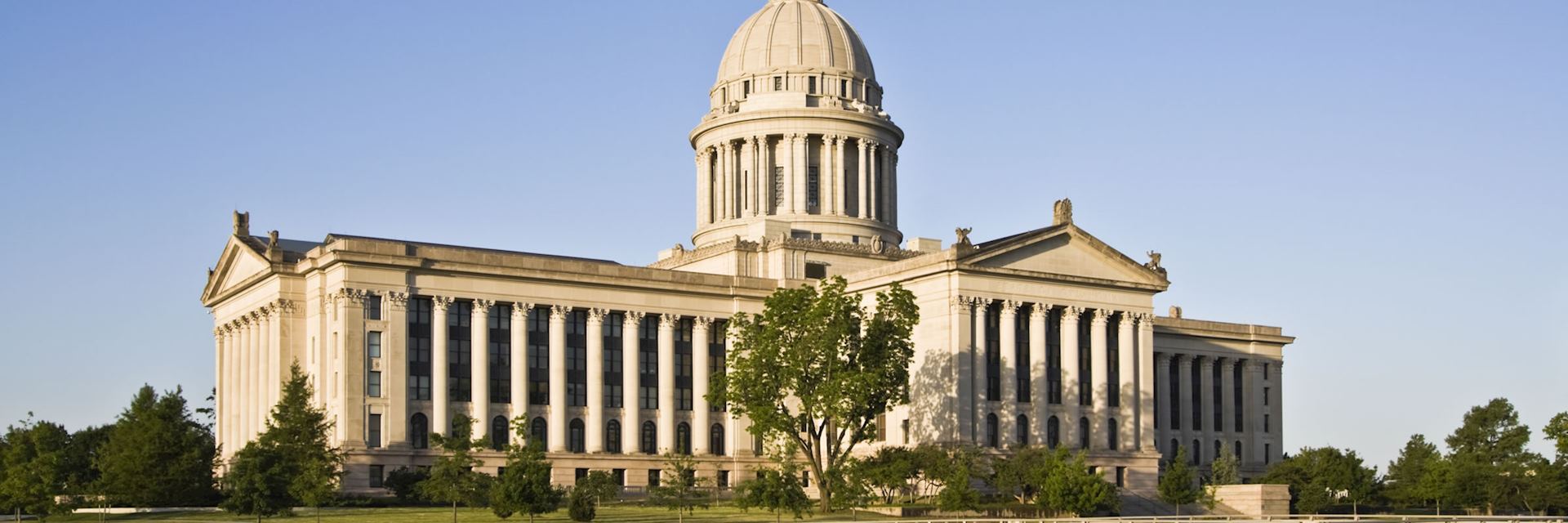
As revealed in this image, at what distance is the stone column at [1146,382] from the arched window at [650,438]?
2971cm

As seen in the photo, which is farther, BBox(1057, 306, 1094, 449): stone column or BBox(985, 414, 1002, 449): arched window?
BBox(1057, 306, 1094, 449): stone column

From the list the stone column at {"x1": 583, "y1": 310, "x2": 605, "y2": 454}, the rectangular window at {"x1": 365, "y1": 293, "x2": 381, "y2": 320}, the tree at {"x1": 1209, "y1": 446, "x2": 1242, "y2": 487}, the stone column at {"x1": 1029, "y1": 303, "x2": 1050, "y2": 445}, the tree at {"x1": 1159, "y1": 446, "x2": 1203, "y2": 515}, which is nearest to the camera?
the rectangular window at {"x1": 365, "y1": 293, "x2": 381, "y2": 320}

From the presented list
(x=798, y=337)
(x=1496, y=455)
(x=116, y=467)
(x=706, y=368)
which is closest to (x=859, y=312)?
(x=798, y=337)

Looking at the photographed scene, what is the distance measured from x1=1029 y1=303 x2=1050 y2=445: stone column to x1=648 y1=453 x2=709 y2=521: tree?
2038 centimetres

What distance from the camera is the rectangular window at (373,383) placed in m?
115

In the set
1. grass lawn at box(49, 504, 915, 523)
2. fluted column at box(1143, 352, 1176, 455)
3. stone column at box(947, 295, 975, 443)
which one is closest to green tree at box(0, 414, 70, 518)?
grass lawn at box(49, 504, 915, 523)

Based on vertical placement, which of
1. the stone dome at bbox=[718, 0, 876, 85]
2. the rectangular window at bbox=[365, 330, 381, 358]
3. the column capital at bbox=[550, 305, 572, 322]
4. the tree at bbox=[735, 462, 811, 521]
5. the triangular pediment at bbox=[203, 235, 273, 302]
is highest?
the stone dome at bbox=[718, 0, 876, 85]

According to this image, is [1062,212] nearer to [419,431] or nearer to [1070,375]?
[1070,375]

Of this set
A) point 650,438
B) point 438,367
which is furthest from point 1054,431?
point 438,367

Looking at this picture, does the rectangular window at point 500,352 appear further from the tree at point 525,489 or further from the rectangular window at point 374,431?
the tree at point 525,489

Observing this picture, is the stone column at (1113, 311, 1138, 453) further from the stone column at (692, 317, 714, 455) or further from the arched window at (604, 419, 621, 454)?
the arched window at (604, 419, 621, 454)

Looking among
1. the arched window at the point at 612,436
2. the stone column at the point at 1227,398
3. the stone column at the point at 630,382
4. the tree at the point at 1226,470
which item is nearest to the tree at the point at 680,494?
the stone column at the point at 630,382

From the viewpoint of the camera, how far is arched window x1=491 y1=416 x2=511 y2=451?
120m

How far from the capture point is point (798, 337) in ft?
359
